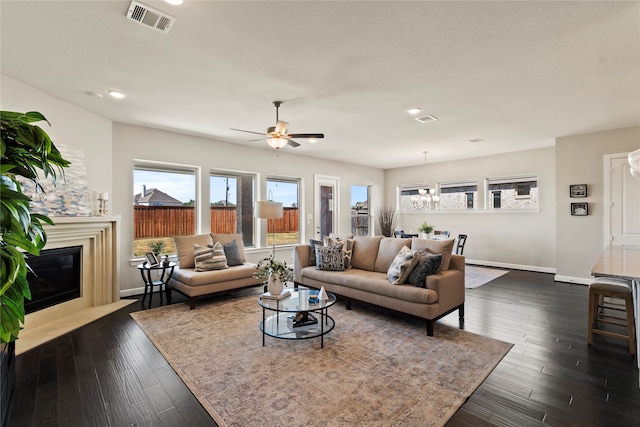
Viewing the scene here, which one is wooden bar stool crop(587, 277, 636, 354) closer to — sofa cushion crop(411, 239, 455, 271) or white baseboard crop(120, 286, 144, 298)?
sofa cushion crop(411, 239, 455, 271)

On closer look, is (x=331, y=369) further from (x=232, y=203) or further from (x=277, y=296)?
(x=232, y=203)

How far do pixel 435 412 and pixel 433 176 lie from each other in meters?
7.15

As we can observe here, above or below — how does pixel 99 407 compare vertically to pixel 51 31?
below

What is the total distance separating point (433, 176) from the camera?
8.28 m

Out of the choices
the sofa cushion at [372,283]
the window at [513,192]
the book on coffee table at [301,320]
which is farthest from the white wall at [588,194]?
the book on coffee table at [301,320]

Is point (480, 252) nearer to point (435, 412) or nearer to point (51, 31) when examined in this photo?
point (435, 412)

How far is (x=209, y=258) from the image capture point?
445cm

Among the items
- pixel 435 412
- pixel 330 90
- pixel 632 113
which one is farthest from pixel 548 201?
pixel 435 412

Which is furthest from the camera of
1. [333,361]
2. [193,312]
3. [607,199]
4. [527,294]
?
[607,199]

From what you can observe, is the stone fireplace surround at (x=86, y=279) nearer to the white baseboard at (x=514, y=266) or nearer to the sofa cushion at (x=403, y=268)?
the sofa cushion at (x=403, y=268)

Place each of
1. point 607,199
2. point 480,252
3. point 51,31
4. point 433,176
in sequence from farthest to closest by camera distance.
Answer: point 433,176, point 480,252, point 607,199, point 51,31

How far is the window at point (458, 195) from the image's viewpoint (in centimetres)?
758

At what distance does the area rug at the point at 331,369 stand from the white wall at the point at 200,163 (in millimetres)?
1773

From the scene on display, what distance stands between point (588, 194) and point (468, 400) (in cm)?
506
